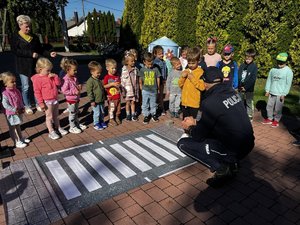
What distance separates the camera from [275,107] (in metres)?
6.00

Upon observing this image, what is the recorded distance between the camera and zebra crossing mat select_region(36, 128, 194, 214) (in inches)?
141

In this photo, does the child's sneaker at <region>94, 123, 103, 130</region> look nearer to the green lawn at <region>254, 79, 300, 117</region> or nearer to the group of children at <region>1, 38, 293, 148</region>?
the group of children at <region>1, 38, 293, 148</region>

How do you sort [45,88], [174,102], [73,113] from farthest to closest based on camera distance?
1. [174,102]
2. [73,113]
3. [45,88]

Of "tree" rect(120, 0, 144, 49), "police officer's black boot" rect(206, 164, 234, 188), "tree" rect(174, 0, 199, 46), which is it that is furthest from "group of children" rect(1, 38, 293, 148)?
"tree" rect(120, 0, 144, 49)

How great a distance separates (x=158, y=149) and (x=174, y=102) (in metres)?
2.04

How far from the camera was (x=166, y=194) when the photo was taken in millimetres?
3553

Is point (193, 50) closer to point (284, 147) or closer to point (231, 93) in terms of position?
point (231, 93)

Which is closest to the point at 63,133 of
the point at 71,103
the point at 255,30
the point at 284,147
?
the point at 71,103

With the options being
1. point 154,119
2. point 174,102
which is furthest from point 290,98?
point 154,119

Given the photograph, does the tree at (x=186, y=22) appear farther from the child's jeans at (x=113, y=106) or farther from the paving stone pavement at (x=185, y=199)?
the paving stone pavement at (x=185, y=199)

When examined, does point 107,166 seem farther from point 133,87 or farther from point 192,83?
point 133,87

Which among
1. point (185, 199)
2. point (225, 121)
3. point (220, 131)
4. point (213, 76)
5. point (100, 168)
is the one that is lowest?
point (185, 199)

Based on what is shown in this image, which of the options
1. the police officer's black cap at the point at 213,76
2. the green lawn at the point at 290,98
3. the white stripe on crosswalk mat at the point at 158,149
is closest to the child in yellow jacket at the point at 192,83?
the white stripe on crosswalk mat at the point at 158,149

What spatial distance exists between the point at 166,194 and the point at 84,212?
1136 mm
